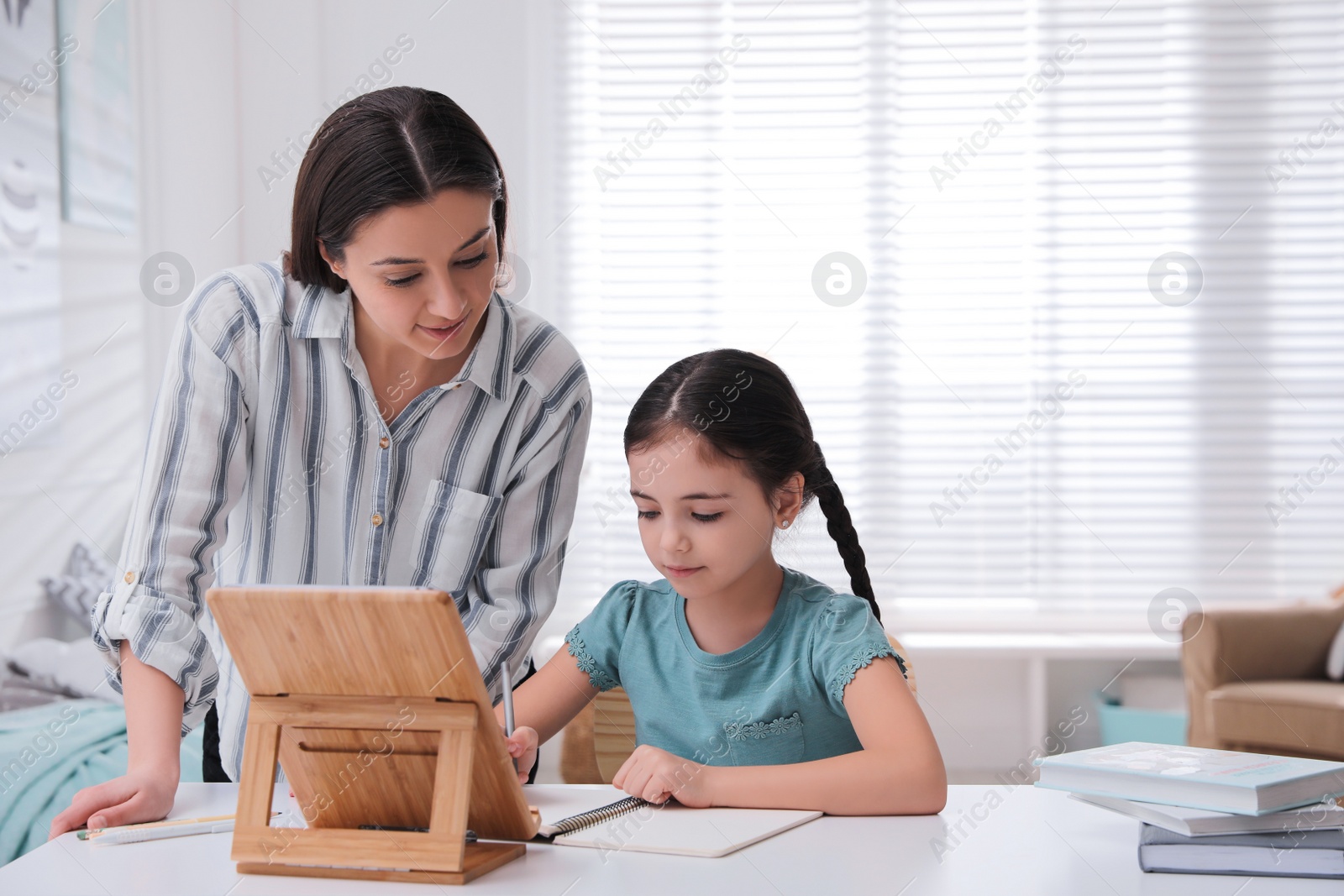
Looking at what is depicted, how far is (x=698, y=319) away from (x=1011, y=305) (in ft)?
3.34

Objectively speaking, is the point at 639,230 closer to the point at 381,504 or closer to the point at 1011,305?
the point at 1011,305

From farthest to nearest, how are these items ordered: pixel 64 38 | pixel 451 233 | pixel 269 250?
1. pixel 269 250
2. pixel 64 38
3. pixel 451 233

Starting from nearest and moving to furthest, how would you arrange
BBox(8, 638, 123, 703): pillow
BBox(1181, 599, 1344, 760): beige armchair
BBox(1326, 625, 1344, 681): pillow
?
BBox(8, 638, 123, 703): pillow
BBox(1181, 599, 1344, 760): beige armchair
BBox(1326, 625, 1344, 681): pillow

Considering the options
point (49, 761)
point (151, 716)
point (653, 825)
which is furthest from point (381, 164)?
point (49, 761)

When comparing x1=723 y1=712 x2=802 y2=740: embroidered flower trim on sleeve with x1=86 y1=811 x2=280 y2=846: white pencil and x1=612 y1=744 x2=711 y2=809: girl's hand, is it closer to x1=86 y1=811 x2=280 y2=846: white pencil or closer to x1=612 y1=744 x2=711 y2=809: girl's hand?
x1=612 y1=744 x2=711 y2=809: girl's hand

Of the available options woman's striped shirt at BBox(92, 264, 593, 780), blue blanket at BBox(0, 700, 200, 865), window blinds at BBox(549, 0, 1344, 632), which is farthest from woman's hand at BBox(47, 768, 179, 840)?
window blinds at BBox(549, 0, 1344, 632)

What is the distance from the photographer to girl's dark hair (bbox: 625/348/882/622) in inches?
52.5

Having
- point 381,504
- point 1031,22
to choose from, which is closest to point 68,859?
point 381,504

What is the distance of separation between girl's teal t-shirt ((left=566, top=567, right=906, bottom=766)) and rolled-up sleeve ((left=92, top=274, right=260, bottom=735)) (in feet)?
1.49

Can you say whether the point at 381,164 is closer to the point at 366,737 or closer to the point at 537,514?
the point at 537,514

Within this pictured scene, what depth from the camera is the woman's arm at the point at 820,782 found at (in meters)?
1.06

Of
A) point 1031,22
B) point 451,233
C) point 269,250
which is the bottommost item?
point 451,233

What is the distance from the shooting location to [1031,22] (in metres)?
3.68

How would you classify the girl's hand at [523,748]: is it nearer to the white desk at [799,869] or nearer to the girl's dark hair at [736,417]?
the white desk at [799,869]
